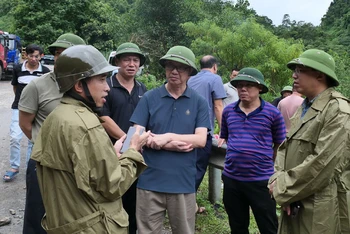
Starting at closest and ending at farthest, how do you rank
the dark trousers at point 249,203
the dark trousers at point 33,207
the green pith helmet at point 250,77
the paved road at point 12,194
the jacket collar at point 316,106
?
the jacket collar at point 316,106 < the dark trousers at point 33,207 < the dark trousers at point 249,203 < the green pith helmet at point 250,77 < the paved road at point 12,194


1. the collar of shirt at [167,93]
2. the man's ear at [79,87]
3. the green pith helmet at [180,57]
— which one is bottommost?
the collar of shirt at [167,93]

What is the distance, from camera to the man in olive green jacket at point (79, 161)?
196cm

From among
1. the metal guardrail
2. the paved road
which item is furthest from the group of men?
the paved road

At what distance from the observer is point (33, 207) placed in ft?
9.73

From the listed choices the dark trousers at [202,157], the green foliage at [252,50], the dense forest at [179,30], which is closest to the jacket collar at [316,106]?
the dark trousers at [202,157]

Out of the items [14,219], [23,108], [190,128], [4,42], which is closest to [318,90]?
[190,128]

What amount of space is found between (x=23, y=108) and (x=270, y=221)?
2.42 metres

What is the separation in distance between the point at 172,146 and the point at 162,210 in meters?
0.60

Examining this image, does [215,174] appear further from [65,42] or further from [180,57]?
[65,42]

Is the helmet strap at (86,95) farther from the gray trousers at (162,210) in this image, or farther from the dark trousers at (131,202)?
the dark trousers at (131,202)

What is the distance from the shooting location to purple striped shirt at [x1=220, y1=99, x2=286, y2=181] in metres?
3.24

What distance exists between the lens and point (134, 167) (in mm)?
2246

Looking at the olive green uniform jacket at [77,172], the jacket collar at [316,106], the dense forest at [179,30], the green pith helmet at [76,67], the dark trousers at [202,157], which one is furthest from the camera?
the dense forest at [179,30]

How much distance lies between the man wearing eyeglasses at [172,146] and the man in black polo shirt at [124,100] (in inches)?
19.4
